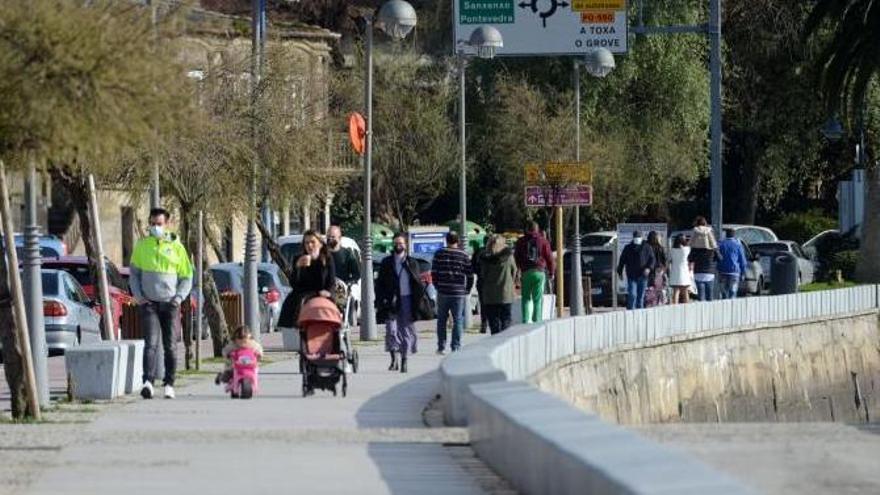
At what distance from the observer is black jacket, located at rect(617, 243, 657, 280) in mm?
41906

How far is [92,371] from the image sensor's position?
21.2 meters

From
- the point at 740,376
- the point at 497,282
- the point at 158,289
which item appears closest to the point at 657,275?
the point at 740,376

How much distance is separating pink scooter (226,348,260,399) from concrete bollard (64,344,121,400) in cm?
109

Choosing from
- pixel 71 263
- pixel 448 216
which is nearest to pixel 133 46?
pixel 71 263

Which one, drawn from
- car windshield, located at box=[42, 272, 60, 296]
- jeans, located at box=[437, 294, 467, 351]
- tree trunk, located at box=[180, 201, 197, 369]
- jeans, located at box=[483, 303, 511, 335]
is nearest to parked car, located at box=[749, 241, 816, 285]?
jeans, located at box=[483, 303, 511, 335]

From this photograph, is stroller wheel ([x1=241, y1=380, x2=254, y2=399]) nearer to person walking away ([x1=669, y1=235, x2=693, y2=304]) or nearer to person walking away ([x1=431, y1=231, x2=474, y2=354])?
person walking away ([x1=431, y1=231, x2=474, y2=354])

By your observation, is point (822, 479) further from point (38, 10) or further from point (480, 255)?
point (480, 255)

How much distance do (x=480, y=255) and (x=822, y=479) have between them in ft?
46.7

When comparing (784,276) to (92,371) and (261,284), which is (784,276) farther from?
(92,371)

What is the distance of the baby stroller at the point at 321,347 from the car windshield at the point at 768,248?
108 feet

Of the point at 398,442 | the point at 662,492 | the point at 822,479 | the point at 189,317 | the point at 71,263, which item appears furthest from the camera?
the point at 71,263

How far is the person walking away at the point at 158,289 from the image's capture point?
21.4m

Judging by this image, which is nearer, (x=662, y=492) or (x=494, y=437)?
(x=662, y=492)

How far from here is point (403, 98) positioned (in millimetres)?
69625
